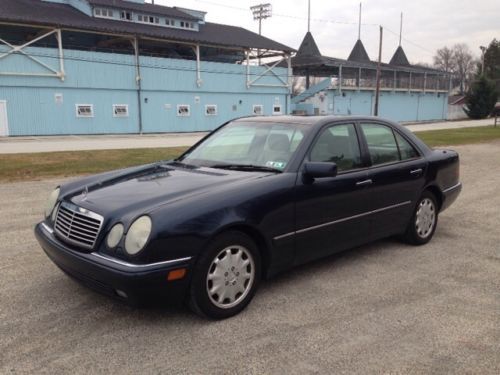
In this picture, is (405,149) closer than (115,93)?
Yes

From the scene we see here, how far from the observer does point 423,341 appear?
322cm

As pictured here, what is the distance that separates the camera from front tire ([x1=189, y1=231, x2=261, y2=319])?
3.28 meters

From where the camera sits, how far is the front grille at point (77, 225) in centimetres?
327

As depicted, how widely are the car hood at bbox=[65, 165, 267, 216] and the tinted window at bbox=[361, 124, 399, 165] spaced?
4.94 feet

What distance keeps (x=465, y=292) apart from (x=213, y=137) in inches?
113

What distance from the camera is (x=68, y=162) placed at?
13086 millimetres

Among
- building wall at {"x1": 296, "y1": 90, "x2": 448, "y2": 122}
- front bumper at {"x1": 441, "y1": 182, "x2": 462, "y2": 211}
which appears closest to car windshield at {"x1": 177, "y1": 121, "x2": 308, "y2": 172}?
front bumper at {"x1": 441, "y1": 182, "x2": 462, "y2": 211}

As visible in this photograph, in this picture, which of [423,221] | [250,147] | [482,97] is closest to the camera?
[250,147]

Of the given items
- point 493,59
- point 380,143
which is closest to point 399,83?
point 493,59

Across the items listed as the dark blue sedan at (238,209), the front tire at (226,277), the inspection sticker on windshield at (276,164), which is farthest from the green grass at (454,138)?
the front tire at (226,277)

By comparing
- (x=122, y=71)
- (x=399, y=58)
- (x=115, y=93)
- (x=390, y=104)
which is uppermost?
(x=399, y=58)

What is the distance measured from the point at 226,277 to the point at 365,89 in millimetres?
49685

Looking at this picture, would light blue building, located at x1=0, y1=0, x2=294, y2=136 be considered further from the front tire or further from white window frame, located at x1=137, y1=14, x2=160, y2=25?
the front tire

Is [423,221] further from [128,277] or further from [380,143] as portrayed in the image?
[128,277]
